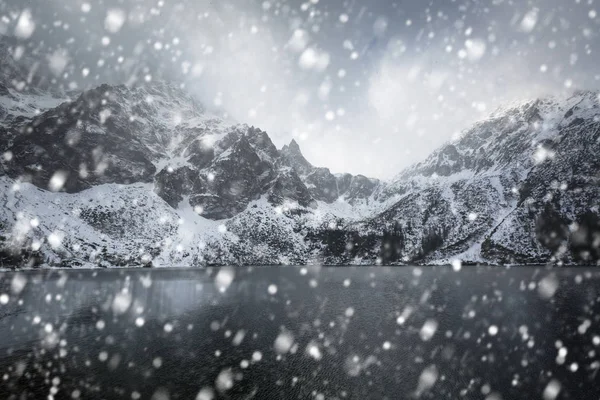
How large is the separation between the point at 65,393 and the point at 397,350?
106ft

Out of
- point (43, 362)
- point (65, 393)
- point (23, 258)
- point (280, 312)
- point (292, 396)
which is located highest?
point (23, 258)

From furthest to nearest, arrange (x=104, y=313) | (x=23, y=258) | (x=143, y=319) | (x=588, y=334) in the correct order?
(x=23, y=258) < (x=104, y=313) < (x=143, y=319) < (x=588, y=334)

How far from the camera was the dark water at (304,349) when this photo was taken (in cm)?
2711

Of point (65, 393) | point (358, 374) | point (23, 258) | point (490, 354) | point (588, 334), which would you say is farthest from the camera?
point (23, 258)

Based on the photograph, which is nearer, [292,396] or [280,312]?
[292,396]

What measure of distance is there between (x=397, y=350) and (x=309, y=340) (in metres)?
11.1

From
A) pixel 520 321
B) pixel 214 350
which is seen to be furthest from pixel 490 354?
pixel 214 350

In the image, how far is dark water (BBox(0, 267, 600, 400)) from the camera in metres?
27.1

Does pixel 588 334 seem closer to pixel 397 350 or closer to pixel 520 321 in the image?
pixel 520 321

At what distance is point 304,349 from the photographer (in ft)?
127

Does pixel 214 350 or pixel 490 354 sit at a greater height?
pixel 214 350

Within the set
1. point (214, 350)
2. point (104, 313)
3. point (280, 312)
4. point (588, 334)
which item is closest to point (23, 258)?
point (104, 313)

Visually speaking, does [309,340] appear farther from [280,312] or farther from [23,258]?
[23,258]

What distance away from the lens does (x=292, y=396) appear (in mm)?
25938
